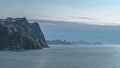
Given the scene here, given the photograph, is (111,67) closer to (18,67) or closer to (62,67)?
(62,67)

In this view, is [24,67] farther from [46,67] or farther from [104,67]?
[104,67]

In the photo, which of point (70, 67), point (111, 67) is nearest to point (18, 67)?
point (70, 67)

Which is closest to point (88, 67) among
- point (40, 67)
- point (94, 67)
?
point (94, 67)

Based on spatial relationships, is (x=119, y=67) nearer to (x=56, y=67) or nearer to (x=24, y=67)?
(x=56, y=67)

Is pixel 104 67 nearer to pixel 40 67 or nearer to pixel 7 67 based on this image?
pixel 40 67

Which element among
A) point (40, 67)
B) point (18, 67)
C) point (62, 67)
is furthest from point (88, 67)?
point (18, 67)

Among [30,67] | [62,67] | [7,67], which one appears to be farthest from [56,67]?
[7,67]
